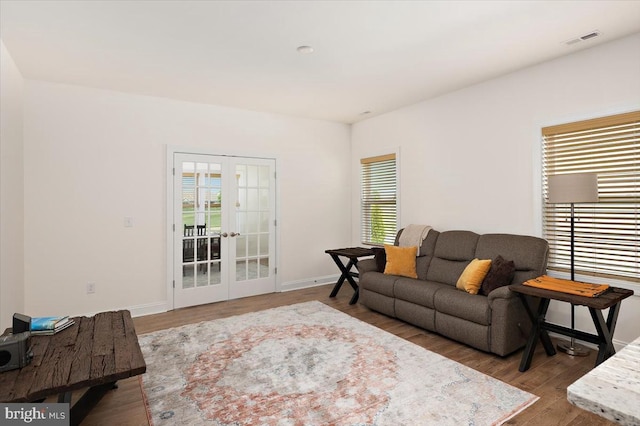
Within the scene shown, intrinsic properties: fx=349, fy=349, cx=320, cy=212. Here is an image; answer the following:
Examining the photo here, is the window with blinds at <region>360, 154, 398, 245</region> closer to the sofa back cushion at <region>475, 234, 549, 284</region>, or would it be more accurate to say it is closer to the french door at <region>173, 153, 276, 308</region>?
the french door at <region>173, 153, 276, 308</region>

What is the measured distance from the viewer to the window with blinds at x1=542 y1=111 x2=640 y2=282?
2.99 meters

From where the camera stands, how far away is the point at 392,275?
424cm

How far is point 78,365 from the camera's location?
6.29 feet

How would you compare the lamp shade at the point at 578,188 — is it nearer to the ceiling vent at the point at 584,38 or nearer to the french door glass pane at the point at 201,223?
the ceiling vent at the point at 584,38

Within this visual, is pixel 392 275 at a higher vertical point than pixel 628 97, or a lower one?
lower

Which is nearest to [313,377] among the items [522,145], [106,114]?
[522,145]

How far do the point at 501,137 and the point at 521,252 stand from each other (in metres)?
1.31

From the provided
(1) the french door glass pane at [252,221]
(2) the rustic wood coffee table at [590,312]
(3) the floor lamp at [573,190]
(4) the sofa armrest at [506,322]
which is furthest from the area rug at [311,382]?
(1) the french door glass pane at [252,221]

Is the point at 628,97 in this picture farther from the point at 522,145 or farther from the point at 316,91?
the point at 316,91

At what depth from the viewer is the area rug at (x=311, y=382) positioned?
2211mm

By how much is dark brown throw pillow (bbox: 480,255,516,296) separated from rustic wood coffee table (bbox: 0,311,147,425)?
2895 millimetres

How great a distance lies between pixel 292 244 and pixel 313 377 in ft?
10.0

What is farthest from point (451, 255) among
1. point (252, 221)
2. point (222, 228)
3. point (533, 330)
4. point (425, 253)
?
point (222, 228)

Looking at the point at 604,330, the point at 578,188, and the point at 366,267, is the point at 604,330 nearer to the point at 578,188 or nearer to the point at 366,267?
the point at 578,188
